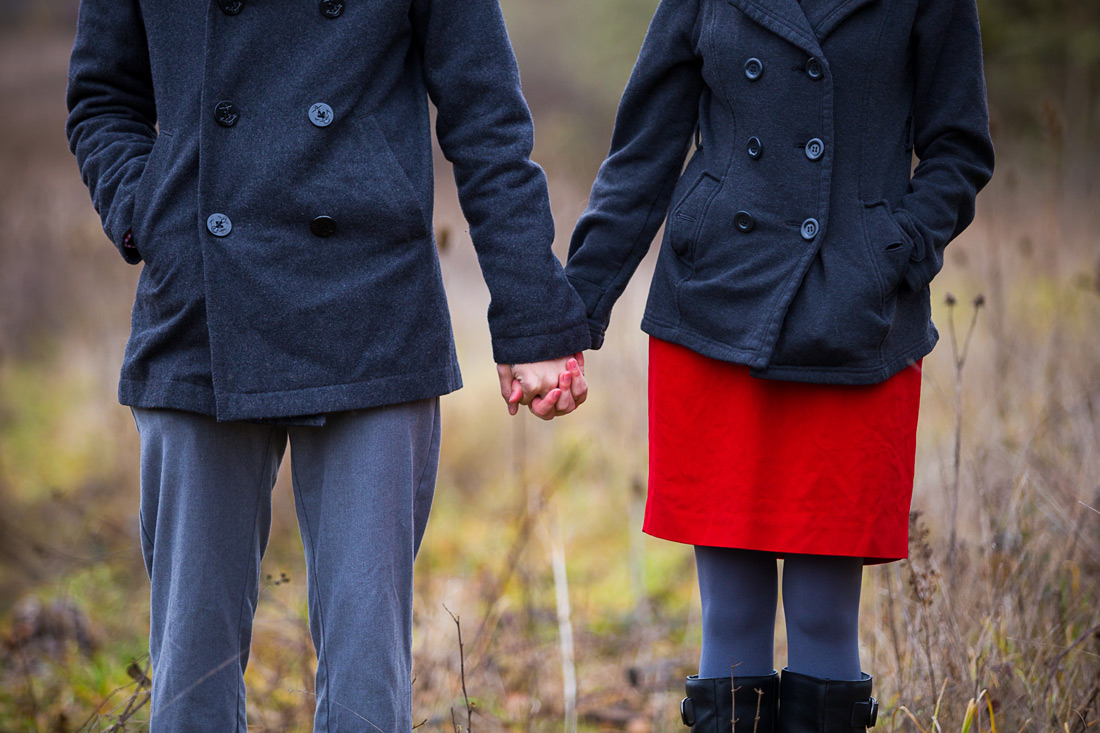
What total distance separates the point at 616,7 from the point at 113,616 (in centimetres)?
1414

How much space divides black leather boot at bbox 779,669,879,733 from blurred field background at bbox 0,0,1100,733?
9 centimetres

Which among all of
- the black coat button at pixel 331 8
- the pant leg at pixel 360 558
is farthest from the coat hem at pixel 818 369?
the black coat button at pixel 331 8

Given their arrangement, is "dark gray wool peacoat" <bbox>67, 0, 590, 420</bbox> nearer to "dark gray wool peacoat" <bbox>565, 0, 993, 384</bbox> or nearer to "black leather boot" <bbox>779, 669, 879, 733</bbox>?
"dark gray wool peacoat" <bbox>565, 0, 993, 384</bbox>

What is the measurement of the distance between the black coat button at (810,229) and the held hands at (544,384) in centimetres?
Result: 43

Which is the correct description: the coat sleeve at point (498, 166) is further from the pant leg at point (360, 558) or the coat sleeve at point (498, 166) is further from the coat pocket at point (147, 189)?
the coat pocket at point (147, 189)

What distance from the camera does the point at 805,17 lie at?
5.37 feet

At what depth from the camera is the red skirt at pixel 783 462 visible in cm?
167

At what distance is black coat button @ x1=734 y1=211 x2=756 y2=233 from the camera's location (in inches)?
65.5

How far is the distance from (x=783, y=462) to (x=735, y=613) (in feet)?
0.96

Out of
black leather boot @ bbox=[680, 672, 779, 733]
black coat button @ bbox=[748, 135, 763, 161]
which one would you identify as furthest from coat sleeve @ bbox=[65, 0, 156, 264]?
black leather boot @ bbox=[680, 672, 779, 733]

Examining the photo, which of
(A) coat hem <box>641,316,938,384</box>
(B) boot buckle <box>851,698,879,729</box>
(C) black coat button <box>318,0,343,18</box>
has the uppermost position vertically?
(C) black coat button <box>318,0,343,18</box>

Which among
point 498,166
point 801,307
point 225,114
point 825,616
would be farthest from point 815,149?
point 225,114

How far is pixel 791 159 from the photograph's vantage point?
1654 millimetres

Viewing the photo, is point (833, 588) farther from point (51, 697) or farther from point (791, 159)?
point (51, 697)
